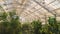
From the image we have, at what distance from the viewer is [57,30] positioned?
9.00 metres

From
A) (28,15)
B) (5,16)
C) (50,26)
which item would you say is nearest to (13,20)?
(5,16)

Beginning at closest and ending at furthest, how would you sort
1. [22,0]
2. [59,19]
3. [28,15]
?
[59,19], [22,0], [28,15]

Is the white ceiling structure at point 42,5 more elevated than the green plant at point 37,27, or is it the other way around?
the white ceiling structure at point 42,5

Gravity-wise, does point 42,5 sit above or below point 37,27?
above

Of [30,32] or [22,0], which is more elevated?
[22,0]

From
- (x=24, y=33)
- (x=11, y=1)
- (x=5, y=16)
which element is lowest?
(x=24, y=33)

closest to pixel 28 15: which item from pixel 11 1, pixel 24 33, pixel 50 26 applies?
pixel 11 1

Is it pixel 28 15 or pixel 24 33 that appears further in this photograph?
pixel 28 15

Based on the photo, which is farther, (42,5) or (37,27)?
(42,5)

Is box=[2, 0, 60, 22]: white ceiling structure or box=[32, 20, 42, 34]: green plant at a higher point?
box=[2, 0, 60, 22]: white ceiling structure

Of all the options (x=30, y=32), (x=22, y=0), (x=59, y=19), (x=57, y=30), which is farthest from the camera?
(x=22, y=0)

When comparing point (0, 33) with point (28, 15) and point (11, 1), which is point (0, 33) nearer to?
point (11, 1)

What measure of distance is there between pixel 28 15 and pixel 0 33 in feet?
21.6

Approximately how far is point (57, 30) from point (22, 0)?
4.12m
